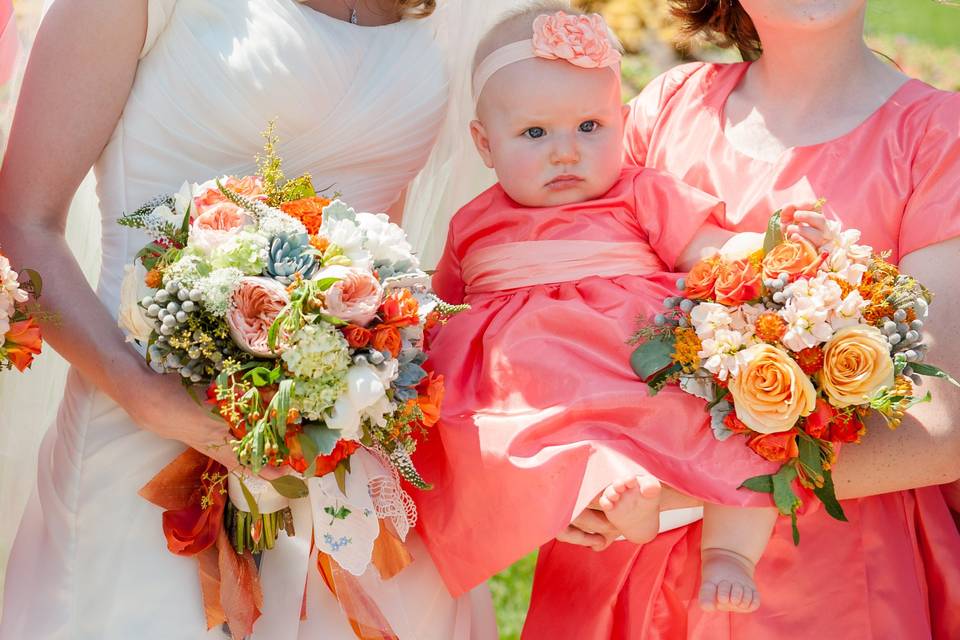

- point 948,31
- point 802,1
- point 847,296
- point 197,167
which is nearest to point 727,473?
point 847,296

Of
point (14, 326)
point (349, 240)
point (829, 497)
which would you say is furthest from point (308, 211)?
point (829, 497)

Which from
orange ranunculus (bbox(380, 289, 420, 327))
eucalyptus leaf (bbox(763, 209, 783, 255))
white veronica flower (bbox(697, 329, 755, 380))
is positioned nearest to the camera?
orange ranunculus (bbox(380, 289, 420, 327))

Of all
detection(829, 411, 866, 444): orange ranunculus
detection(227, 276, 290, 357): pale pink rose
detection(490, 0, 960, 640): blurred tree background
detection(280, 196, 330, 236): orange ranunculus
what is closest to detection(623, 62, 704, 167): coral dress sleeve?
detection(829, 411, 866, 444): orange ranunculus

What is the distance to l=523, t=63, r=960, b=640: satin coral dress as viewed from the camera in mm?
3127

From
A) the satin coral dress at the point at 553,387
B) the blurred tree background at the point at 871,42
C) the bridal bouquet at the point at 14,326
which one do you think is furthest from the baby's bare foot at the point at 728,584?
the blurred tree background at the point at 871,42

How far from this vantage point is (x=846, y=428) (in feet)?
A: 9.61

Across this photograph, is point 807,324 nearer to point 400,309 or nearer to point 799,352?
point 799,352

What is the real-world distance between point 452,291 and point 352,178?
443 millimetres

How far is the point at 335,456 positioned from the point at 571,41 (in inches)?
51.4

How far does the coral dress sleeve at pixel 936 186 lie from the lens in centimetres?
303

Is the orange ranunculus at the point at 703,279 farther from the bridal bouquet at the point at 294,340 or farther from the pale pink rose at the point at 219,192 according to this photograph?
the pale pink rose at the point at 219,192

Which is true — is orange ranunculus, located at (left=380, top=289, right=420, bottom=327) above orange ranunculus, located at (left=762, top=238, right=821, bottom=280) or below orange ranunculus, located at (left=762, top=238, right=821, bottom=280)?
above

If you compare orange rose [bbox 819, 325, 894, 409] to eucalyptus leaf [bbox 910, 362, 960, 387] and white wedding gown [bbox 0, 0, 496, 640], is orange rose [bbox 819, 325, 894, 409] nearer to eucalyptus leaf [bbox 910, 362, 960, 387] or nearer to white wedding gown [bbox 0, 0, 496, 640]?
eucalyptus leaf [bbox 910, 362, 960, 387]

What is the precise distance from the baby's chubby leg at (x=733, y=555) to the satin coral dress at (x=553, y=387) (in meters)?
0.12
